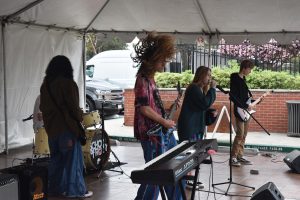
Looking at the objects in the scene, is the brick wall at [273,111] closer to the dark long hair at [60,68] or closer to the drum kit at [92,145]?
the drum kit at [92,145]

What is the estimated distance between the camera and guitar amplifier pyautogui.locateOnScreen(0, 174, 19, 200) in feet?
14.8

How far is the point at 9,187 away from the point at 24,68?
17.3 feet

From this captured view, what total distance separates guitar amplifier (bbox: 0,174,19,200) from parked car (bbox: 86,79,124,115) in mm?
10923

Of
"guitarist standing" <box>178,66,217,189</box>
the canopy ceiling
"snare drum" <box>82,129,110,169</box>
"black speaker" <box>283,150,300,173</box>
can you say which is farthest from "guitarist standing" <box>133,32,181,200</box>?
the canopy ceiling

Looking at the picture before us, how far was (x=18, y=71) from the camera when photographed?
30.9 feet

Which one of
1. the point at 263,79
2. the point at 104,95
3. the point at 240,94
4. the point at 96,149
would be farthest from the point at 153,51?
the point at 104,95

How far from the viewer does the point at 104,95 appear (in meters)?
16.0

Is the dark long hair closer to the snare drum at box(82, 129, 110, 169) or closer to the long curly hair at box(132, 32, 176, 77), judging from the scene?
the long curly hair at box(132, 32, 176, 77)

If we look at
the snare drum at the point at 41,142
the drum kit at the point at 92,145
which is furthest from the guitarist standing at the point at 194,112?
the snare drum at the point at 41,142

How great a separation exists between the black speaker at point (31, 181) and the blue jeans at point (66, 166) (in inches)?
18.7

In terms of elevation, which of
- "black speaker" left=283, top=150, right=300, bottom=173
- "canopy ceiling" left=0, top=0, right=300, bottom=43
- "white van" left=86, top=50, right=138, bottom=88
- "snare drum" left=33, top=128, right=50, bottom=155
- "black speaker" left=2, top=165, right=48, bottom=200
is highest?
"canopy ceiling" left=0, top=0, right=300, bottom=43

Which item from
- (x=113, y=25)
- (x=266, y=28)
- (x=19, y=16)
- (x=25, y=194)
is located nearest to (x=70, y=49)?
(x=113, y=25)

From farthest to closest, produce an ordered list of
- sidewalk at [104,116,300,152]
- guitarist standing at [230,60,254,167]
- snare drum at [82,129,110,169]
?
sidewalk at [104,116,300,152] < guitarist standing at [230,60,254,167] < snare drum at [82,129,110,169]

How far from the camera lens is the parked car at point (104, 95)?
1598 cm
